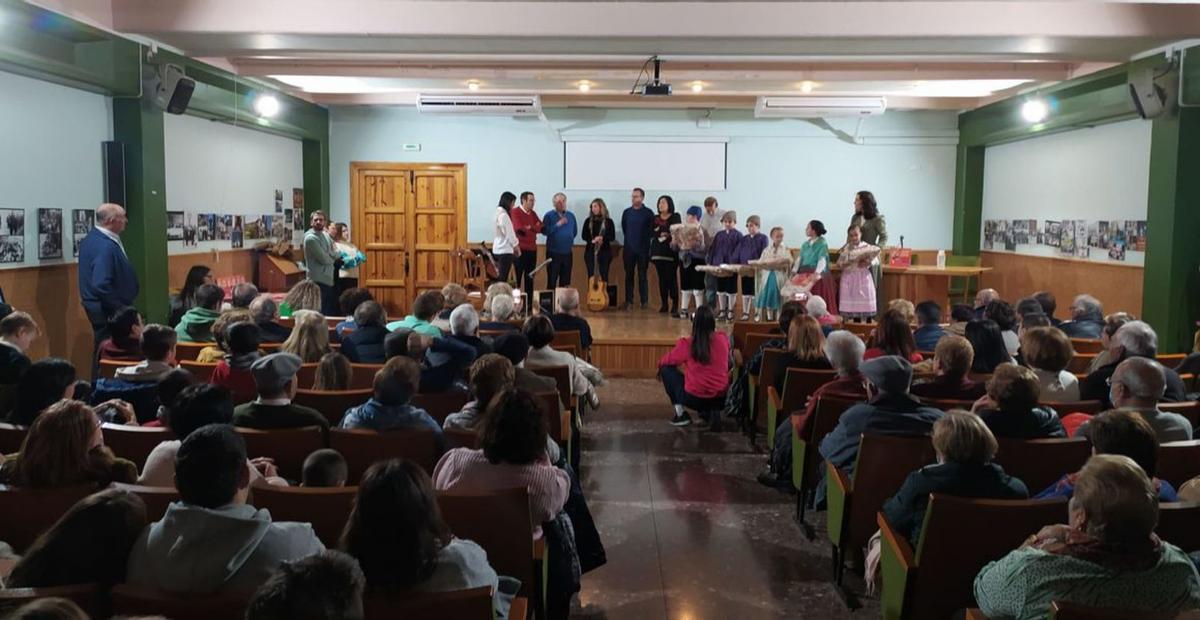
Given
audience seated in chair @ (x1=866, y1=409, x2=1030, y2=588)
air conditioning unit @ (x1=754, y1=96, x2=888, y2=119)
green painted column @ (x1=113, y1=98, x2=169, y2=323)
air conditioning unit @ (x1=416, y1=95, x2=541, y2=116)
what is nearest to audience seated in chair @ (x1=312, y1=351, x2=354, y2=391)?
audience seated in chair @ (x1=866, y1=409, x2=1030, y2=588)

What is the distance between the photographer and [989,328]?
536cm

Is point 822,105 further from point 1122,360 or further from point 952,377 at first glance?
point 952,377

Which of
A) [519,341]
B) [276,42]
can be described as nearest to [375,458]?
[519,341]

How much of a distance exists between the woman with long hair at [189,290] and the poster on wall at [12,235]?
1300 mm

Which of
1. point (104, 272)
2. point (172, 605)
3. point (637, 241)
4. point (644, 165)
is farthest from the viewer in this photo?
point (644, 165)

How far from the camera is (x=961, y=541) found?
287 centimetres

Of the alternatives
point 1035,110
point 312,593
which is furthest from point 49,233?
point 1035,110

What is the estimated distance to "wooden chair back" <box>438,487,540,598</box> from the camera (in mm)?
2805

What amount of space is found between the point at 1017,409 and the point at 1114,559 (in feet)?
4.87

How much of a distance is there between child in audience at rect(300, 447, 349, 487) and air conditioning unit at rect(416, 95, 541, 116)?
31.9ft

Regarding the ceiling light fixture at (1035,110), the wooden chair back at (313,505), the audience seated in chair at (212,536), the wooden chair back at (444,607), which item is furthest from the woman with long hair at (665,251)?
the wooden chair back at (444,607)

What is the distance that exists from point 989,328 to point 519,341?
2713 millimetres

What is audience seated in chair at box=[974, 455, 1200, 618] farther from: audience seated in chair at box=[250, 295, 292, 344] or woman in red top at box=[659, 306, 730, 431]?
audience seated in chair at box=[250, 295, 292, 344]

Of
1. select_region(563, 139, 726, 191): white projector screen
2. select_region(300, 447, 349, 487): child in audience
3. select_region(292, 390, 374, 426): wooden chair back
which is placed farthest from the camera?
select_region(563, 139, 726, 191): white projector screen
